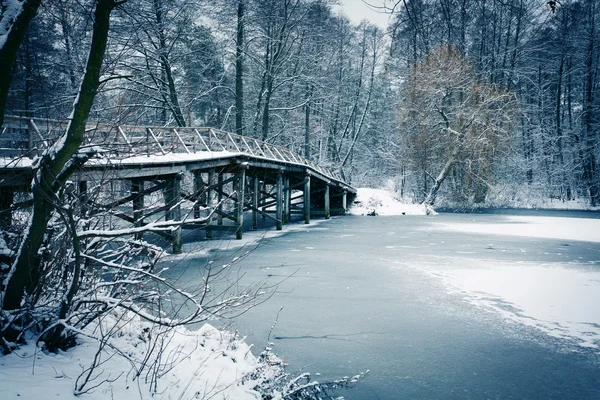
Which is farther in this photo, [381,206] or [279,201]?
[381,206]

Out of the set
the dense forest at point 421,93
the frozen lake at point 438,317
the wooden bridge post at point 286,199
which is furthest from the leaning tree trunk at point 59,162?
the wooden bridge post at point 286,199

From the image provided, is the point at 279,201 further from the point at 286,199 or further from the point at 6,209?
the point at 6,209

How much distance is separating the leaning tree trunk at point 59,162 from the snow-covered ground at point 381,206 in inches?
981

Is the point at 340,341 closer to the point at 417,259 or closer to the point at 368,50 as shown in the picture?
the point at 417,259

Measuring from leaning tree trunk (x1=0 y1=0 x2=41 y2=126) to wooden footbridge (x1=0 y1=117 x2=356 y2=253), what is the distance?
2.17 ft

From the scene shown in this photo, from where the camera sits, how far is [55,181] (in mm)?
3475

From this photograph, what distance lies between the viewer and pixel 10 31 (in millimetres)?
3045

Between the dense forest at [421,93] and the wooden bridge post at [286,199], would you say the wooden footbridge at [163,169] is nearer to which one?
the wooden bridge post at [286,199]

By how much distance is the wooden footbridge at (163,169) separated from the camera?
4414 mm

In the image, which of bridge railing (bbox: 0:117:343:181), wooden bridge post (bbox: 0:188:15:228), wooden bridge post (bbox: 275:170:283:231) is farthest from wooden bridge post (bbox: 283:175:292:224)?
wooden bridge post (bbox: 0:188:15:228)

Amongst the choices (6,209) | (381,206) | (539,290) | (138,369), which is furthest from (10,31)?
(381,206)

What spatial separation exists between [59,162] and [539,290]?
904 centimetres

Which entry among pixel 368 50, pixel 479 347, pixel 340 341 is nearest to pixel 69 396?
pixel 340 341

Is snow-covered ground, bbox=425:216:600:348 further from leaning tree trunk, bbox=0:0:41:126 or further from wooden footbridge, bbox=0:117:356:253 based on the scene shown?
leaning tree trunk, bbox=0:0:41:126
